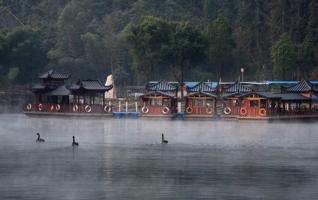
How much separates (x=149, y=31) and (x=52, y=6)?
28.3 m

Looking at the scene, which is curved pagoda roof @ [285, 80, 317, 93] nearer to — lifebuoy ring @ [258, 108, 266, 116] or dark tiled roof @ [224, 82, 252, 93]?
dark tiled roof @ [224, 82, 252, 93]

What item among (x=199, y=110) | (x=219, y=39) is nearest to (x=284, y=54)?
(x=219, y=39)

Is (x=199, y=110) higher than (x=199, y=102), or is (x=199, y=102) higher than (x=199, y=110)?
(x=199, y=102)

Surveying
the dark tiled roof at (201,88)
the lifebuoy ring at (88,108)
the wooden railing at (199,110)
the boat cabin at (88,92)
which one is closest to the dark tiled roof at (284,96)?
the wooden railing at (199,110)

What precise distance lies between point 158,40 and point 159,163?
50.6m

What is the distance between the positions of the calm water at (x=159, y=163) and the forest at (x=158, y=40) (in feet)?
83.4

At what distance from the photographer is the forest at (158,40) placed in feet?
307

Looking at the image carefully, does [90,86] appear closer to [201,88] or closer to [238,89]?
[201,88]

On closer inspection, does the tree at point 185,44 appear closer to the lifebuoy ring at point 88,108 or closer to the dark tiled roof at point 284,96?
the lifebuoy ring at point 88,108

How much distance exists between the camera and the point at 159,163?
43.4 meters

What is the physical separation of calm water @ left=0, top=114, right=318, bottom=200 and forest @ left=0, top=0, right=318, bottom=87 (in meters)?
25.4

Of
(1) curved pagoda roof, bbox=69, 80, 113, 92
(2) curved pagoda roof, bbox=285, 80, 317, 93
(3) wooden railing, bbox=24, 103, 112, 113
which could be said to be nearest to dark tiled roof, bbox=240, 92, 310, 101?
(2) curved pagoda roof, bbox=285, 80, 317, 93

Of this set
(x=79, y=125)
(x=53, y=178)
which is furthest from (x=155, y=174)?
(x=79, y=125)

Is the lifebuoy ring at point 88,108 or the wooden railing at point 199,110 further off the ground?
the lifebuoy ring at point 88,108
